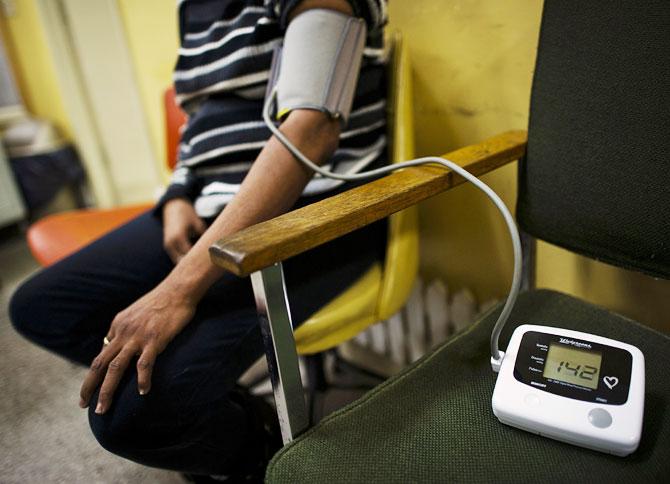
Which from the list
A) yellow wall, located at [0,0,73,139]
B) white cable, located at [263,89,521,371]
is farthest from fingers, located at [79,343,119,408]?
yellow wall, located at [0,0,73,139]

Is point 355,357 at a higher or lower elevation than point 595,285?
lower

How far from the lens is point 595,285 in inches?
34.8

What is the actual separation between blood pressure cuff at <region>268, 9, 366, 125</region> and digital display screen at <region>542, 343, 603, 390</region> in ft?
1.37

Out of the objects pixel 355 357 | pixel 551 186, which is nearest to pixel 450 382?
pixel 551 186

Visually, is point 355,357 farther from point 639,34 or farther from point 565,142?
point 639,34

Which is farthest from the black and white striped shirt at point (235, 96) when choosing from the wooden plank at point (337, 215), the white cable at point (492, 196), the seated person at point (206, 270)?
the wooden plank at point (337, 215)

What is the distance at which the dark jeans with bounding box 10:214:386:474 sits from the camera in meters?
0.59

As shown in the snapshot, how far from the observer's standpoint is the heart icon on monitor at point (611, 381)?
0.48 meters

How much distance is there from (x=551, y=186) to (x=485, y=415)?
1.16ft

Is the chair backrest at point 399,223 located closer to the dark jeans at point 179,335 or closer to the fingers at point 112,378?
the dark jeans at point 179,335

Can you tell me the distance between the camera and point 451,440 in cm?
47

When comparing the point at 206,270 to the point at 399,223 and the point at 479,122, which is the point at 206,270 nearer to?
the point at 399,223

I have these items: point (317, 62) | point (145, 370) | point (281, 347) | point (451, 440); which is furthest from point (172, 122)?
point (451, 440)

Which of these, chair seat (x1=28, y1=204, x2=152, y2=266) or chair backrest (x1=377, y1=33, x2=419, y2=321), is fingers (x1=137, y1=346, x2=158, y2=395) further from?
chair seat (x1=28, y1=204, x2=152, y2=266)
